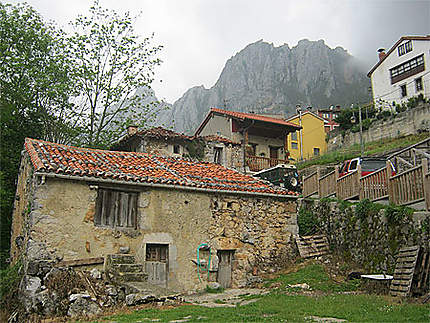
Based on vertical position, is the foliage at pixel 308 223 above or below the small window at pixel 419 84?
below

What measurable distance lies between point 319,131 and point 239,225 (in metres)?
31.6

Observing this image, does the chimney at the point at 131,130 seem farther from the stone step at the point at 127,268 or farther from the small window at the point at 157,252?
the stone step at the point at 127,268

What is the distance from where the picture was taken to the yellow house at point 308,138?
41.4 meters

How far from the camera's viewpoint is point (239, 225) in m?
13.1

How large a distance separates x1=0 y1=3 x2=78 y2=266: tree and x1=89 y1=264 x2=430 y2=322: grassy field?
13024 millimetres

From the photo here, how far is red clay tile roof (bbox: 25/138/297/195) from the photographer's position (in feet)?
35.9

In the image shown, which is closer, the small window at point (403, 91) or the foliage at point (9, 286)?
the foliage at point (9, 286)

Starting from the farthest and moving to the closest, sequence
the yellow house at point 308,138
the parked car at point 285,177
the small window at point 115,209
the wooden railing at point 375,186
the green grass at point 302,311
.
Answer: the yellow house at point 308,138 → the parked car at point 285,177 → the wooden railing at point 375,186 → the small window at point 115,209 → the green grass at point 302,311

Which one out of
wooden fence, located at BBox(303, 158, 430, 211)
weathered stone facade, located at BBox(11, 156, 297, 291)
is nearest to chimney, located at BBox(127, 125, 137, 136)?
weathered stone facade, located at BBox(11, 156, 297, 291)

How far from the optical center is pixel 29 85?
20.4 meters

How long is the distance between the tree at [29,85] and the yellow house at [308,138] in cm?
2576

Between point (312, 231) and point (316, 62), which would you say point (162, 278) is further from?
point (316, 62)

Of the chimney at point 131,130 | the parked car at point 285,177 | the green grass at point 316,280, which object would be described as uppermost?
the chimney at point 131,130

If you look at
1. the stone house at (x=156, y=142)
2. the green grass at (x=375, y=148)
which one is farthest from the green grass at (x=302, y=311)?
the green grass at (x=375, y=148)
